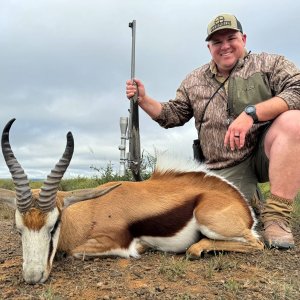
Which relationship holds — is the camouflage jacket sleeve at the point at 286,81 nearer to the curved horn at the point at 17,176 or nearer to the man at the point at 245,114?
the man at the point at 245,114

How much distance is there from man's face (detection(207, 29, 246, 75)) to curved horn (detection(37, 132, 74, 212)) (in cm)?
254

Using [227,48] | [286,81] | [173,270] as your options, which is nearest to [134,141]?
[227,48]

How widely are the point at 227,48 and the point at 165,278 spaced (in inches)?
121

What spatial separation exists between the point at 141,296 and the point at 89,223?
1.48m

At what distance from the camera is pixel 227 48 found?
5.56 meters

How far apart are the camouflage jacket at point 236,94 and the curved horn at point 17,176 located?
256cm

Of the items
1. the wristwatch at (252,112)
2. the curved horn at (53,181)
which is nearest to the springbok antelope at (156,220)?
the curved horn at (53,181)

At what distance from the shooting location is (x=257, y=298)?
3139 millimetres

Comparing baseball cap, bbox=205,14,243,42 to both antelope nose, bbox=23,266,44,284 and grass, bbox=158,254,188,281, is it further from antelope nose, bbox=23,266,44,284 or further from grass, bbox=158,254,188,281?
antelope nose, bbox=23,266,44,284

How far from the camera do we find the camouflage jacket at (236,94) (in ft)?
17.2

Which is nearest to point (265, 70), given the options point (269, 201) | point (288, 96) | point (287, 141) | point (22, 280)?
point (288, 96)

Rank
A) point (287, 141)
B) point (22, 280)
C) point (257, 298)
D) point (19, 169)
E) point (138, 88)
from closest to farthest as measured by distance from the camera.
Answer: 1. point (257, 298)
2. point (22, 280)
3. point (19, 169)
4. point (287, 141)
5. point (138, 88)

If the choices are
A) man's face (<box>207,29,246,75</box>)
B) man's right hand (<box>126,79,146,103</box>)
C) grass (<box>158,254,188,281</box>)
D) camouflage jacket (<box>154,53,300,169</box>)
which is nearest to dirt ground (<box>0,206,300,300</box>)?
grass (<box>158,254,188,281</box>)

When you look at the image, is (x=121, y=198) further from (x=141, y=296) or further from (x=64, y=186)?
(x=64, y=186)
